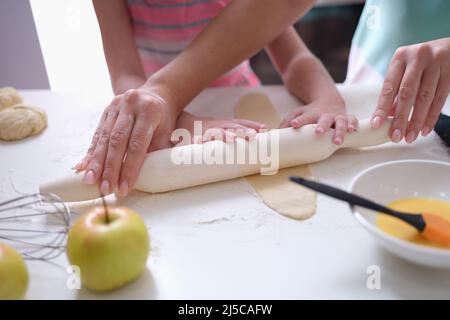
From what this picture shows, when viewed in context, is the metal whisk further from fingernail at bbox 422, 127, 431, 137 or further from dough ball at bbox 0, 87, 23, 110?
fingernail at bbox 422, 127, 431, 137

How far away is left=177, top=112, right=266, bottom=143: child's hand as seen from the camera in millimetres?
813

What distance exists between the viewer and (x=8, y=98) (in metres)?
1.09

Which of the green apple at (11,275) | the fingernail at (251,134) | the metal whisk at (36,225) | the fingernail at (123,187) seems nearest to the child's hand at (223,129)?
the fingernail at (251,134)

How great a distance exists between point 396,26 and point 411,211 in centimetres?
71

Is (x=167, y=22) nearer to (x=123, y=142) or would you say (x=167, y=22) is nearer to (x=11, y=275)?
(x=123, y=142)

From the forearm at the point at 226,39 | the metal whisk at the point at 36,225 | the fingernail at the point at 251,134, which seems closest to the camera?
the metal whisk at the point at 36,225

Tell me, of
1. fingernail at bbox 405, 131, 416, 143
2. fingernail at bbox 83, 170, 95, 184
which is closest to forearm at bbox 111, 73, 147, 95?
fingernail at bbox 83, 170, 95, 184

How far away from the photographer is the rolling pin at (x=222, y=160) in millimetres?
746

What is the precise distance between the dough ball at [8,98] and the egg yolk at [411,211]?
3.14 feet

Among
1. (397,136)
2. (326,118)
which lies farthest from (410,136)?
(326,118)

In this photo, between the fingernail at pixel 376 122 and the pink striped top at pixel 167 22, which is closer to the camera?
the fingernail at pixel 376 122

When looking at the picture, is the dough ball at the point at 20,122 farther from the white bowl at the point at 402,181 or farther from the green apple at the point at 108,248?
the white bowl at the point at 402,181

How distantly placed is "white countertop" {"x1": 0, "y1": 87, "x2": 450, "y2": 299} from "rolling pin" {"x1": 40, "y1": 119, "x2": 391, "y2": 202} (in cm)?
2
